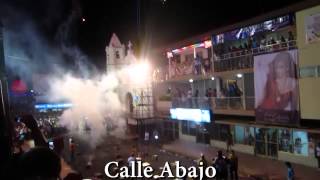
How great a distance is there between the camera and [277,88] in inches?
934

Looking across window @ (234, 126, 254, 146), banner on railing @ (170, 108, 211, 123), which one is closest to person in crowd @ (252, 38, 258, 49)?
window @ (234, 126, 254, 146)

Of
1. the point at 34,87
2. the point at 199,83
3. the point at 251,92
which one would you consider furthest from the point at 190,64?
the point at 34,87

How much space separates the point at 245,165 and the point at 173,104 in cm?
1279

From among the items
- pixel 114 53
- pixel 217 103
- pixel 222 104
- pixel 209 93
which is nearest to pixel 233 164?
pixel 222 104

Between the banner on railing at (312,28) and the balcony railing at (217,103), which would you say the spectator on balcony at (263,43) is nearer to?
the balcony railing at (217,103)

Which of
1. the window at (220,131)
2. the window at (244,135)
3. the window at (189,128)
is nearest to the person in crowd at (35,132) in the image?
the window at (244,135)

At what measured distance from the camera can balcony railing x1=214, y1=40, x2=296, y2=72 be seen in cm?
2350

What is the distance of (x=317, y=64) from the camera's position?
21.0 meters

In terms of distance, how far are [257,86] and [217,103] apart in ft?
16.4

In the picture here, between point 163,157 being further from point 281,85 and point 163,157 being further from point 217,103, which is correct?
point 281,85

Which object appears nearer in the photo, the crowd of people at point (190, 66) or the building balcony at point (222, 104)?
the building balcony at point (222, 104)

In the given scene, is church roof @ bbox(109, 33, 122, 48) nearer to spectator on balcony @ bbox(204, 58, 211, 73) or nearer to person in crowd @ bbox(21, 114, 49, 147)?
spectator on balcony @ bbox(204, 58, 211, 73)

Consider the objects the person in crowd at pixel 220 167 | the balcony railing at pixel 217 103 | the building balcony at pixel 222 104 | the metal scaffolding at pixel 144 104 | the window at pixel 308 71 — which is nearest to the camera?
the person in crowd at pixel 220 167

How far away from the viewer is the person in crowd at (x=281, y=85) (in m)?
22.6
